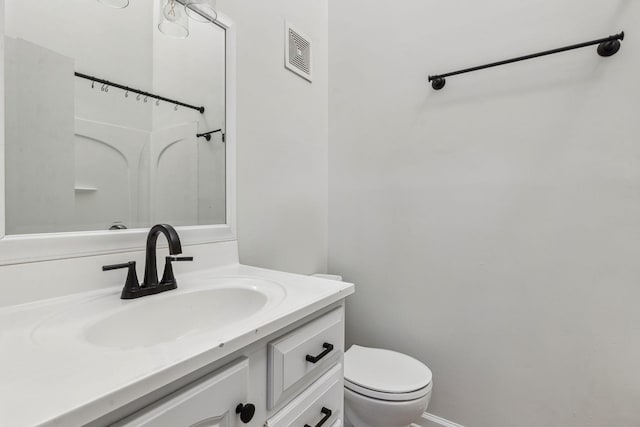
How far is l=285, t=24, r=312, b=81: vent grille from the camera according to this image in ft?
4.78

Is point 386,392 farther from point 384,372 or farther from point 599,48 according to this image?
point 599,48

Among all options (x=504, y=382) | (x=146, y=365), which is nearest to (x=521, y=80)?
(x=504, y=382)

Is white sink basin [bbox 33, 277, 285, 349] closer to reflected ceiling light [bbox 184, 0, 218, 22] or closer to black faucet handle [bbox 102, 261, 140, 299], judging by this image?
black faucet handle [bbox 102, 261, 140, 299]

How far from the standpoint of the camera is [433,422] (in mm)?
1459

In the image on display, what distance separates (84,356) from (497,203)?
146cm

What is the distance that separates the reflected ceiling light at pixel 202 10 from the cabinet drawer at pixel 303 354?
1.09 metres

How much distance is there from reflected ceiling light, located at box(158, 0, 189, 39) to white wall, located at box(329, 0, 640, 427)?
0.93 m

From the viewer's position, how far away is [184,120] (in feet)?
3.56

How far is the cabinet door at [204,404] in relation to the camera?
0.43 meters

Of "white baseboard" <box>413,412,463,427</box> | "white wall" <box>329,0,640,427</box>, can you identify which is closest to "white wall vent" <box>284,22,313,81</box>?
"white wall" <box>329,0,640,427</box>

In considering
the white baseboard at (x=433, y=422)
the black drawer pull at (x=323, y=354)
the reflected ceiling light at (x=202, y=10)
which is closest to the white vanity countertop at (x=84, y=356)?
the black drawer pull at (x=323, y=354)

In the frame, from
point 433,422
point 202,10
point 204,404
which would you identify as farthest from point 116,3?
point 433,422

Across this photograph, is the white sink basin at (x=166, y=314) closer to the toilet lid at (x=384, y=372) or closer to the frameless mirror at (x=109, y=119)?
the frameless mirror at (x=109, y=119)

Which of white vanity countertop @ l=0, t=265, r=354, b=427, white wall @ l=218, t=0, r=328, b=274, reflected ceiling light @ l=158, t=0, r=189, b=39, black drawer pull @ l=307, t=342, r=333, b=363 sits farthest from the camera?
white wall @ l=218, t=0, r=328, b=274
